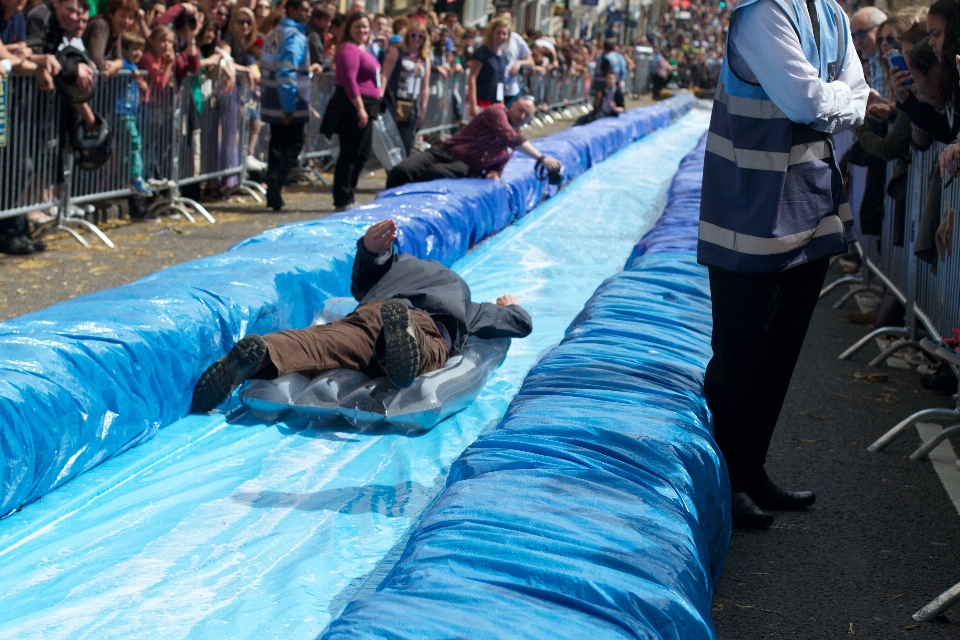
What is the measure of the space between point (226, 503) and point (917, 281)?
12.7 feet

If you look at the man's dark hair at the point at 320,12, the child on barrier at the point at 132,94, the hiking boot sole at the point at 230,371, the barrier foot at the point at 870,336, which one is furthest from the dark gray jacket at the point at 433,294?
the man's dark hair at the point at 320,12

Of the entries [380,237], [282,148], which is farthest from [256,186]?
[380,237]

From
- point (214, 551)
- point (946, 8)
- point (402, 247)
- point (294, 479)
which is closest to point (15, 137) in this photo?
point (402, 247)

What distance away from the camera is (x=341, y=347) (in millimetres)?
4660

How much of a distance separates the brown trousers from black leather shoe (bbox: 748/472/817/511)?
1463 millimetres

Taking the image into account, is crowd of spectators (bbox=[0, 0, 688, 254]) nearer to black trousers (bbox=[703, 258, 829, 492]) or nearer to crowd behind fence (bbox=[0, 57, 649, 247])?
crowd behind fence (bbox=[0, 57, 649, 247])

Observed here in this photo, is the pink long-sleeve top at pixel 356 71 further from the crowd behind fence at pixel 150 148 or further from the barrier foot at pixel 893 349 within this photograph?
the barrier foot at pixel 893 349

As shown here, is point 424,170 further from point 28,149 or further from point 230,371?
point 230,371

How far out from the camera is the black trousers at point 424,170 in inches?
372

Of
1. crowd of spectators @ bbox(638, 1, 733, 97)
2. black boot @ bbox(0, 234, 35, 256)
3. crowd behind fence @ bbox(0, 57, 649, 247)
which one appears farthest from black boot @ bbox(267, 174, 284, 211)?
crowd of spectators @ bbox(638, 1, 733, 97)

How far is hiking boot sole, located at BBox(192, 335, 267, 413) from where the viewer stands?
4395mm

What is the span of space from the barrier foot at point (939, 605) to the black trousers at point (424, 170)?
6741 mm

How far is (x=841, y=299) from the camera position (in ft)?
25.7

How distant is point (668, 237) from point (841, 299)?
1.64m
